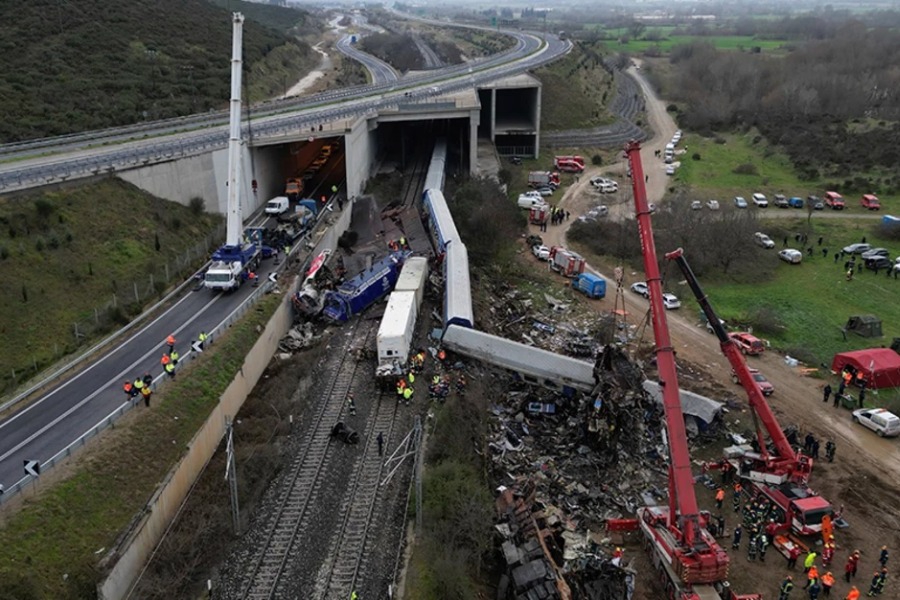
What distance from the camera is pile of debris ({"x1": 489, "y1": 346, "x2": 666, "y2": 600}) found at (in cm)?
2083

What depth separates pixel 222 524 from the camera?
21.5 meters

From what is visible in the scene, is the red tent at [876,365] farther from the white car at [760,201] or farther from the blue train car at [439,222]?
the white car at [760,201]

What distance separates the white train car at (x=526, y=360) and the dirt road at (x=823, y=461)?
6.55 meters

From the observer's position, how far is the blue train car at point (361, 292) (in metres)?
34.7

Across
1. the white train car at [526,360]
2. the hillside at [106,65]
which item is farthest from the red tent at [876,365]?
the hillside at [106,65]

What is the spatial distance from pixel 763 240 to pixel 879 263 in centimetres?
728

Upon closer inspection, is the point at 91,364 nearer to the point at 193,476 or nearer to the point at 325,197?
the point at 193,476

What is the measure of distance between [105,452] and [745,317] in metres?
32.7

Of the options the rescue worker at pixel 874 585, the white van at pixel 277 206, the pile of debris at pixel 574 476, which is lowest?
the rescue worker at pixel 874 585

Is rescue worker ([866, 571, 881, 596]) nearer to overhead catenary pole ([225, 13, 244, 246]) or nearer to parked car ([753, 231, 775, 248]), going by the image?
overhead catenary pole ([225, 13, 244, 246])

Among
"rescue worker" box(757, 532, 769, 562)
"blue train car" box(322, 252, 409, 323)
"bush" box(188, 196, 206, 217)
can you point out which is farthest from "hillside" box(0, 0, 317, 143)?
"rescue worker" box(757, 532, 769, 562)

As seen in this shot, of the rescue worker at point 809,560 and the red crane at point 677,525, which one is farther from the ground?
the red crane at point 677,525

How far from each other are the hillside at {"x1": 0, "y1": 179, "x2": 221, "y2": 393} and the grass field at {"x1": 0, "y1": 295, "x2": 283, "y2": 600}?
6.45m

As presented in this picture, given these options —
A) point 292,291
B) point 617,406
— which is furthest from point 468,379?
point 292,291
